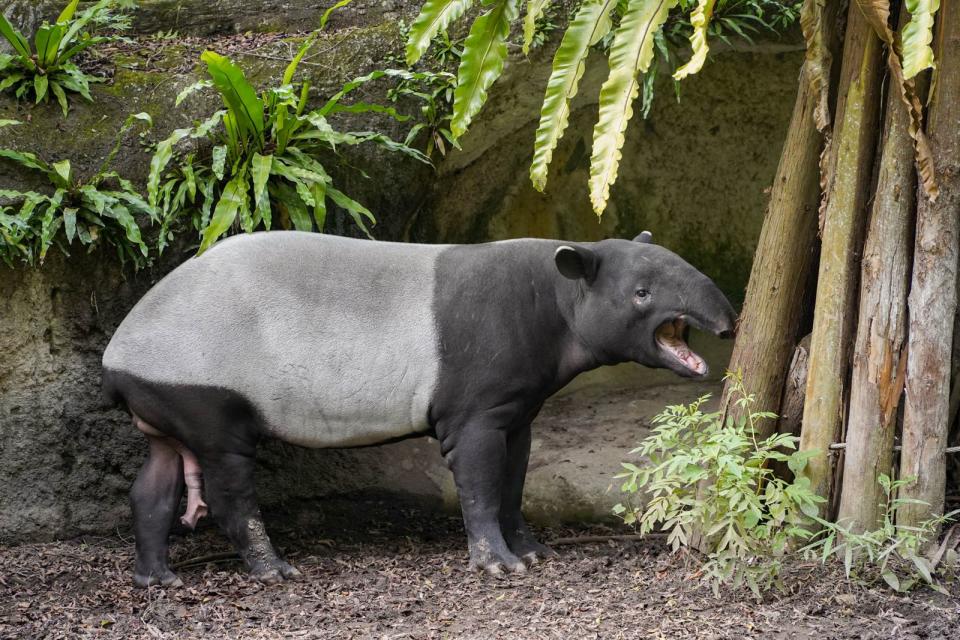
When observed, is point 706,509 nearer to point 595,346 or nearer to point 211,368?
point 595,346

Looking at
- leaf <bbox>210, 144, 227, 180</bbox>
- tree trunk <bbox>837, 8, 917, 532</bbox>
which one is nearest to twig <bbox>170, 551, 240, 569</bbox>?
leaf <bbox>210, 144, 227, 180</bbox>

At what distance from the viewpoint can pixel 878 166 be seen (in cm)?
555

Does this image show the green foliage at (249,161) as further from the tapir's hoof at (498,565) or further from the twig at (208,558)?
the tapir's hoof at (498,565)

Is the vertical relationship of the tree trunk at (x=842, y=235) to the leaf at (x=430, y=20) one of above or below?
below

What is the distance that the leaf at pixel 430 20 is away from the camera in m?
5.43

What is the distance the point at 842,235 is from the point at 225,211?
12.2 feet

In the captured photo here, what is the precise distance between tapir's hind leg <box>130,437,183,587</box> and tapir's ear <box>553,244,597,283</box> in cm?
259

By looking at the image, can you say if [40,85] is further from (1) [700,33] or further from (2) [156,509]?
(1) [700,33]

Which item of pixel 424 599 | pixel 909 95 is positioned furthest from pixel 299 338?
pixel 909 95

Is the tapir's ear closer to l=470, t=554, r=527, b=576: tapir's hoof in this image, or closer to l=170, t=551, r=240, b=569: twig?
l=470, t=554, r=527, b=576: tapir's hoof

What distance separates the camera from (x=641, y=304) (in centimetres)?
627

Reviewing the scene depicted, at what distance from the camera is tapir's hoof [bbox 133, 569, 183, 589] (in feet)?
20.3

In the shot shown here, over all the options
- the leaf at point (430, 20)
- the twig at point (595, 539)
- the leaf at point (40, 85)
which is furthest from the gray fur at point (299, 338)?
the leaf at point (40, 85)

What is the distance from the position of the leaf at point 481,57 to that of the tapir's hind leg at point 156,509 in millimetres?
2728
